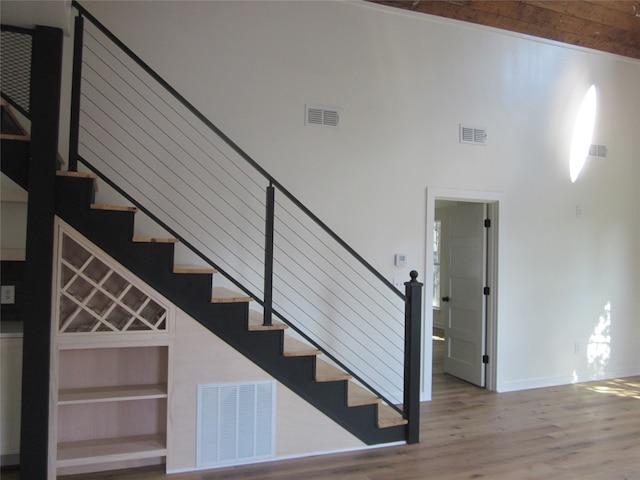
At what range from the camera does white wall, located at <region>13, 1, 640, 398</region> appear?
3994mm

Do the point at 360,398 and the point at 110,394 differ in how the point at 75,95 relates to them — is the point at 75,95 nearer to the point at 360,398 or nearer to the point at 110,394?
the point at 110,394

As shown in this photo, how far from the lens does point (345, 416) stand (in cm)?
325

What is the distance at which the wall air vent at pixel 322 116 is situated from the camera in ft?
13.8

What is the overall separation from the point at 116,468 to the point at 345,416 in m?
1.58

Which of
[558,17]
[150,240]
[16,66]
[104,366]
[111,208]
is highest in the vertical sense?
[558,17]

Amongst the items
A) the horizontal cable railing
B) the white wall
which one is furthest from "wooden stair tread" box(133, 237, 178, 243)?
the white wall

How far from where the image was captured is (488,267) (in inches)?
198

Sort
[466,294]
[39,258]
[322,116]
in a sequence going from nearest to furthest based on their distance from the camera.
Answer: [39,258] < [322,116] < [466,294]

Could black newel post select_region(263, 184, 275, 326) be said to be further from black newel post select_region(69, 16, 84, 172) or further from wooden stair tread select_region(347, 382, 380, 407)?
black newel post select_region(69, 16, 84, 172)

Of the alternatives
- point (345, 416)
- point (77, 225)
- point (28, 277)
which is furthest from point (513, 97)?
point (28, 277)

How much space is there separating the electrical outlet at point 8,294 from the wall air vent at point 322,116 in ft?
9.00

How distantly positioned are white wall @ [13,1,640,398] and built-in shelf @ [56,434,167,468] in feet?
7.64

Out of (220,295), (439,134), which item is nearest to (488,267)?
(439,134)

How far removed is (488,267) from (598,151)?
2111 mm
